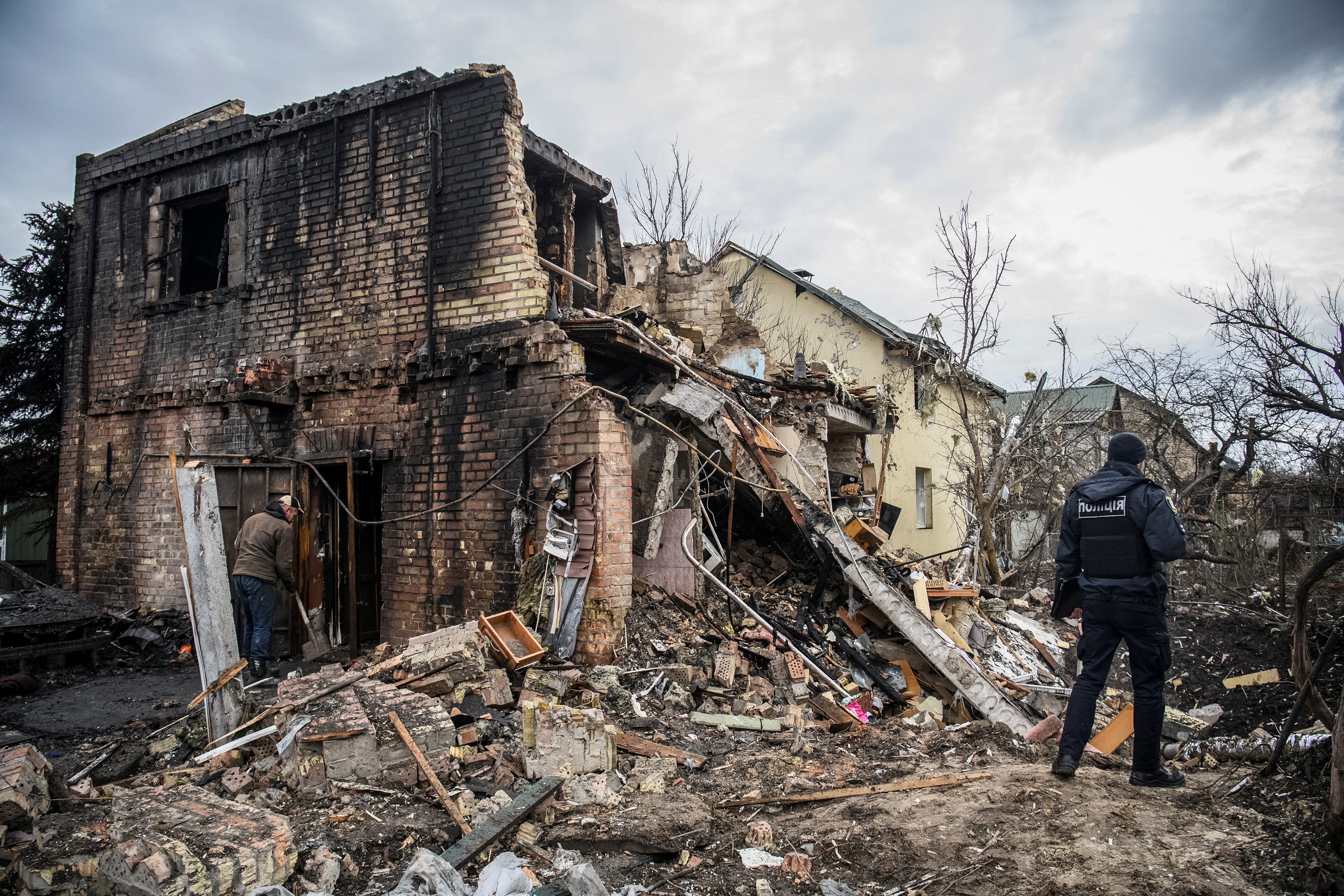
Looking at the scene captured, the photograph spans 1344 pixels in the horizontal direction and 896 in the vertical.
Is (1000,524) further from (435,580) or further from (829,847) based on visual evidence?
(829,847)

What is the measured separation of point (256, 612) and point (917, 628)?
5814 mm

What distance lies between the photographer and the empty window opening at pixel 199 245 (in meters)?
8.97

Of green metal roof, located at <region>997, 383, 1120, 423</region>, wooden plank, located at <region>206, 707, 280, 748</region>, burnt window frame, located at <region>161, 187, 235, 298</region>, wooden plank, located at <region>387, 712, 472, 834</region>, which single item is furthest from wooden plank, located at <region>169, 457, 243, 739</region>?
green metal roof, located at <region>997, 383, 1120, 423</region>

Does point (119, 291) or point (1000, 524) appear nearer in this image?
point (119, 291)

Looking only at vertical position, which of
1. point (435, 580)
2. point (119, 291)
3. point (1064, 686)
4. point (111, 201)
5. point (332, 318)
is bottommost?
point (1064, 686)

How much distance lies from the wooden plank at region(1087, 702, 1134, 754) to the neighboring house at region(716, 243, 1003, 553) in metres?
11.6

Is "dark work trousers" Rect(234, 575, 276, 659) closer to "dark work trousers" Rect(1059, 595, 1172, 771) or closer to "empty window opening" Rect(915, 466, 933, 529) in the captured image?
"dark work trousers" Rect(1059, 595, 1172, 771)

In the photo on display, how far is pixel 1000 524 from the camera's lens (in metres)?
13.2

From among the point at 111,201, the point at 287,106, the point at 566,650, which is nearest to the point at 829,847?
the point at 566,650

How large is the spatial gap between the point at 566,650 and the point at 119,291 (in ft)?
25.0

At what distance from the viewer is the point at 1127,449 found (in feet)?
14.0

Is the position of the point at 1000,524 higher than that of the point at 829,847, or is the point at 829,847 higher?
the point at 1000,524

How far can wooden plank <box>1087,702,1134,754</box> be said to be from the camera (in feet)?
16.3

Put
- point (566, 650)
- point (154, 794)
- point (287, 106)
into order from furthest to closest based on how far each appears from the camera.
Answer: point (287, 106) < point (566, 650) < point (154, 794)
